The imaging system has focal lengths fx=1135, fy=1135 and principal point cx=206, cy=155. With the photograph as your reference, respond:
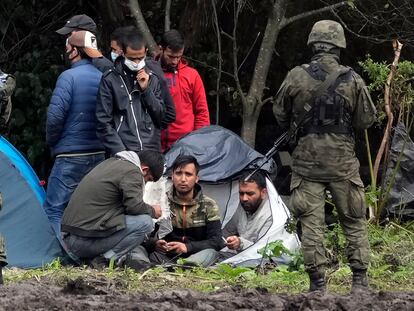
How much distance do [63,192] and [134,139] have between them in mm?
696

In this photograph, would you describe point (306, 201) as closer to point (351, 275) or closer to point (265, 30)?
point (351, 275)

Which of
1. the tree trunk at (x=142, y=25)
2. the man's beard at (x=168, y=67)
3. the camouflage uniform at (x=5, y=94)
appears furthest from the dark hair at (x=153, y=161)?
the tree trunk at (x=142, y=25)

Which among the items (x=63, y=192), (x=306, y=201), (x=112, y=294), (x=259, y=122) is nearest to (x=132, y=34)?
(x=63, y=192)

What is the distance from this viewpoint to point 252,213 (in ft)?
30.1

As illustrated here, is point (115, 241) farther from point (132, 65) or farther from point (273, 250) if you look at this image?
point (132, 65)

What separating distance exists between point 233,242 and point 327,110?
6.50ft

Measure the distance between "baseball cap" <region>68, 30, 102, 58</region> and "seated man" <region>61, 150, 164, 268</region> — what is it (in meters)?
1.00

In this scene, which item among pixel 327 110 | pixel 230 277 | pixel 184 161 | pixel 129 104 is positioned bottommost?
pixel 230 277

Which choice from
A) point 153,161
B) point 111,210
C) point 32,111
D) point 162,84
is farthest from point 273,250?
point 32,111

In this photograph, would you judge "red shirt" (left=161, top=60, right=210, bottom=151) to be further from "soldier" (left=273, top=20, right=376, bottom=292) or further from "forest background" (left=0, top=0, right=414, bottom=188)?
"soldier" (left=273, top=20, right=376, bottom=292)

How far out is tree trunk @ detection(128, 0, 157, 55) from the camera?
1061cm

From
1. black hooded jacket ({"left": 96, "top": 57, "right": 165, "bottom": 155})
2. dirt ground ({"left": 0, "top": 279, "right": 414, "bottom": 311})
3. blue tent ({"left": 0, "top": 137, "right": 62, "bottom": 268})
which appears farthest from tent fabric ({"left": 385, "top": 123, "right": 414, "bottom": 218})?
dirt ground ({"left": 0, "top": 279, "right": 414, "bottom": 311})

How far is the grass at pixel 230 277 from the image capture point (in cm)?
776

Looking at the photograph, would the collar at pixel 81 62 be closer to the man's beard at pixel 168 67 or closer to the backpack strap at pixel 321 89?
the man's beard at pixel 168 67
